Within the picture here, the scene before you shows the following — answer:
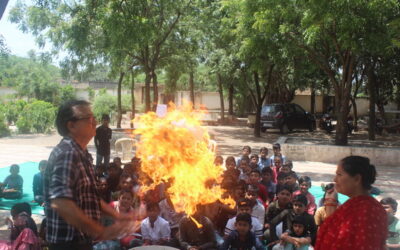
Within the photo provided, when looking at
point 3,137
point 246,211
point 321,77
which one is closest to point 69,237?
point 246,211

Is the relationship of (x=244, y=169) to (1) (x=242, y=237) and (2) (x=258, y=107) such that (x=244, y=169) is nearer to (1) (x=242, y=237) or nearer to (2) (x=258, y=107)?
(1) (x=242, y=237)

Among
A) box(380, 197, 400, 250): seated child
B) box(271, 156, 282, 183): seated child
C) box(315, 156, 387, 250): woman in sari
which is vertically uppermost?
box(315, 156, 387, 250): woman in sari

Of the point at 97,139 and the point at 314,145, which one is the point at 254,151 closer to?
the point at 314,145

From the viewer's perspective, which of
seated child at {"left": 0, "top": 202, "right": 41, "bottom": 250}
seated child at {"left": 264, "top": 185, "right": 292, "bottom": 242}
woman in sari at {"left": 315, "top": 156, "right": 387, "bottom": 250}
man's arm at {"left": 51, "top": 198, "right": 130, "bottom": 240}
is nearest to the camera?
man's arm at {"left": 51, "top": 198, "right": 130, "bottom": 240}

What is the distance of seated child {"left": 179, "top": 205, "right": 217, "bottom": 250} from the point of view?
4971 mm

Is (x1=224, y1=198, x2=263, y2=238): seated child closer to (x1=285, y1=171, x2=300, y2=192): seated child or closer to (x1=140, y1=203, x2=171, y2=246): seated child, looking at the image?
(x1=140, y1=203, x2=171, y2=246): seated child

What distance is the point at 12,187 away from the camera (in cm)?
817

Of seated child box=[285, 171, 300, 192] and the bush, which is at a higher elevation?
the bush

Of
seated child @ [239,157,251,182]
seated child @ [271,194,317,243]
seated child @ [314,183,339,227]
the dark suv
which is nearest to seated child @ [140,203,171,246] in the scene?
seated child @ [271,194,317,243]

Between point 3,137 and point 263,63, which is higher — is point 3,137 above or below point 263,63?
below

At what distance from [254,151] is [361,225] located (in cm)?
1258

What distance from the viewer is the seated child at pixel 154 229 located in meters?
5.15

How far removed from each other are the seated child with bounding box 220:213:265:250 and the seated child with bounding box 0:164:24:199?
5255 millimetres

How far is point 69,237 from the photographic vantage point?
2453mm
